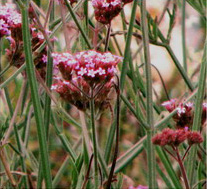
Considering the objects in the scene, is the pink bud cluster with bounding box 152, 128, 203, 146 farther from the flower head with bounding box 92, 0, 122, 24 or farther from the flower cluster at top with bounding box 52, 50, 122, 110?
the flower head with bounding box 92, 0, 122, 24

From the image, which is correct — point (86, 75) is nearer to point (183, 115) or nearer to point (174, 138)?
point (174, 138)

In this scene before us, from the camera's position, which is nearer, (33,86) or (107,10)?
(33,86)

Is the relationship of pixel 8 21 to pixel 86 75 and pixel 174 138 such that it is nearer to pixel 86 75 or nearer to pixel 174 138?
pixel 86 75

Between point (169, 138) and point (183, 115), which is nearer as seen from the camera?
point (169, 138)

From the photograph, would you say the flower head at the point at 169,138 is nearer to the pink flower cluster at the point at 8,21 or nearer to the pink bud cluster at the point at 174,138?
the pink bud cluster at the point at 174,138

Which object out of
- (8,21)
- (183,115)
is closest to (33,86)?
(8,21)

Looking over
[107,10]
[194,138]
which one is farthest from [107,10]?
[194,138]

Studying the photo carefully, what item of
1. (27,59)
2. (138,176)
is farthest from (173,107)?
(138,176)

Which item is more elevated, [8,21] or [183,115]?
[8,21]

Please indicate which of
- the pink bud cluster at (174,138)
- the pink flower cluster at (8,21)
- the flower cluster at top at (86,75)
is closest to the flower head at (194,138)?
the pink bud cluster at (174,138)

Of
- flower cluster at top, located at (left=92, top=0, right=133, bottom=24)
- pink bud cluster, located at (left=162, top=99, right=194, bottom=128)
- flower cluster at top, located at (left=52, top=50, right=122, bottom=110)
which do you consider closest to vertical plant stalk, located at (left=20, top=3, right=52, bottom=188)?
flower cluster at top, located at (left=52, top=50, right=122, bottom=110)
